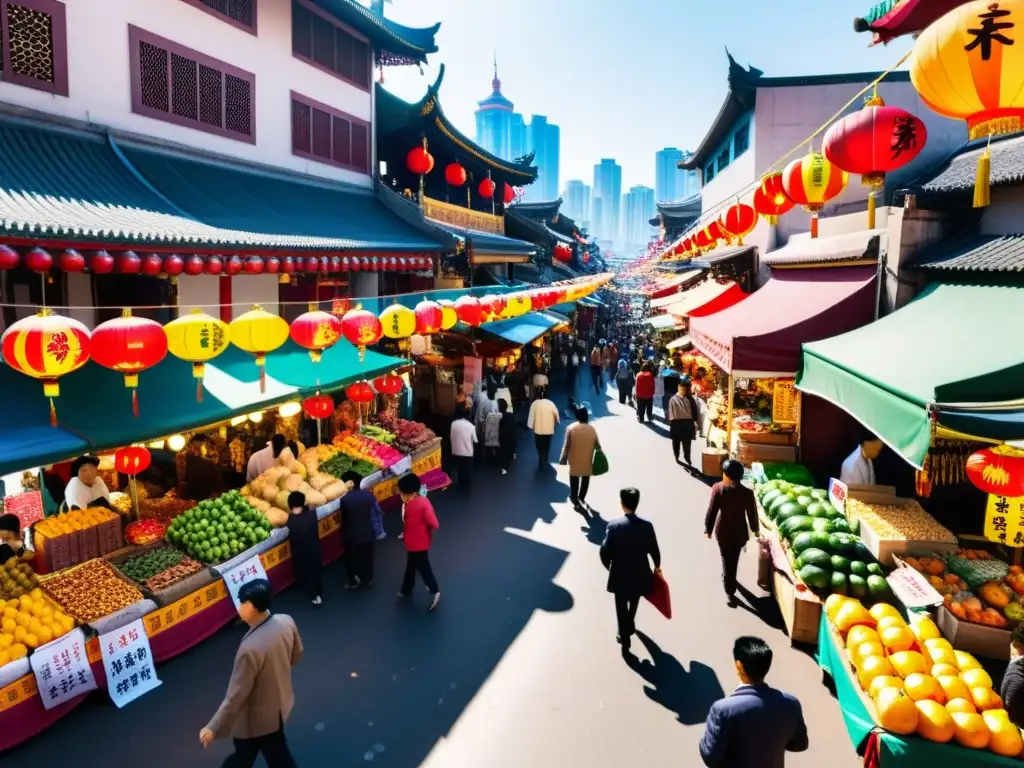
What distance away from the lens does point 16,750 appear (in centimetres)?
495

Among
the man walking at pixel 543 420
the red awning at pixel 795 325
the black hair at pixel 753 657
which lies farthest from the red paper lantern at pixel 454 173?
the black hair at pixel 753 657

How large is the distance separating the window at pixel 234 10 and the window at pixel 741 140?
13.0m

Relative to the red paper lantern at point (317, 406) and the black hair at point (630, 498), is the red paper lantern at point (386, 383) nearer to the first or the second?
the red paper lantern at point (317, 406)

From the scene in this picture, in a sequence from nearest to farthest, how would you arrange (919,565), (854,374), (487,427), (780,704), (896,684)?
(780,704)
(896,684)
(919,565)
(854,374)
(487,427)

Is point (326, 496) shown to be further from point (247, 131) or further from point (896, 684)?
point (247, 131)

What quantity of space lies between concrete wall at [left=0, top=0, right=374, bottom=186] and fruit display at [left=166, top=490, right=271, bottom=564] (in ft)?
22.2

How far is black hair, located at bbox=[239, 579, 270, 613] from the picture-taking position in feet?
13.4

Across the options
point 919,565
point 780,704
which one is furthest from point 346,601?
point 919,565

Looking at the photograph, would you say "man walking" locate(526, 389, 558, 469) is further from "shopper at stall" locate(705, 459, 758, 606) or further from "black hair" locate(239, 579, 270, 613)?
"black hair" locate(239, 579, 270, 613)

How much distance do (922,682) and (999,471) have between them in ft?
5.71

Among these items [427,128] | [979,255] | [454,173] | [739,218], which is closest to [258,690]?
[979,255]

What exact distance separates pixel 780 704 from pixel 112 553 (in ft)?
21.9

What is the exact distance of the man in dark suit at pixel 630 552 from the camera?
5.90 meters

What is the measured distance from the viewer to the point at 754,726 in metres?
3.36
